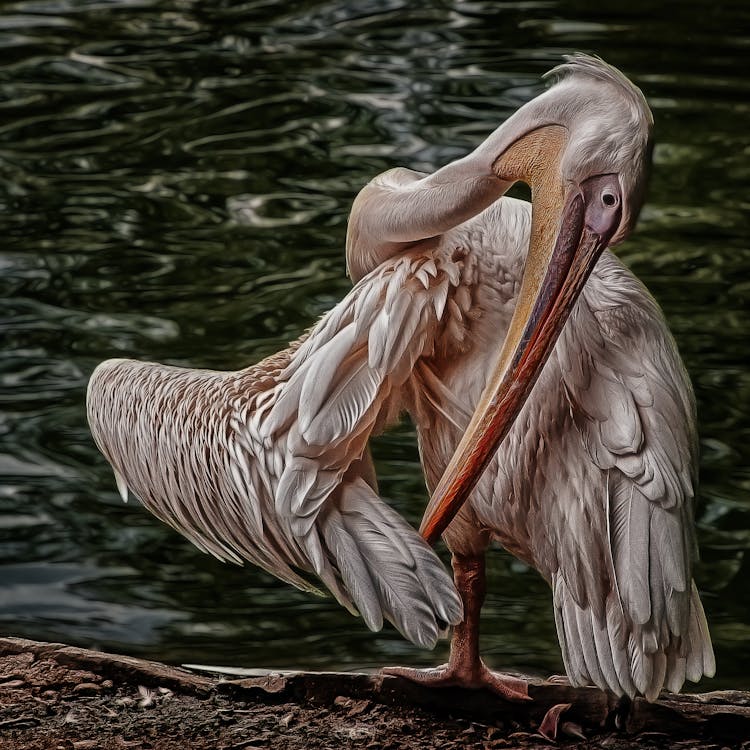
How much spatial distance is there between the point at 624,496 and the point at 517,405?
0.90 feet

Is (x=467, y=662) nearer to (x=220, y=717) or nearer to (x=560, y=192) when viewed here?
(x=220, y=717)

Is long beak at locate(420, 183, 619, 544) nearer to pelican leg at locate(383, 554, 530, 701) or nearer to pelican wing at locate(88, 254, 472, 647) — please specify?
pelican wing at locate(88, 254, 472, 647)

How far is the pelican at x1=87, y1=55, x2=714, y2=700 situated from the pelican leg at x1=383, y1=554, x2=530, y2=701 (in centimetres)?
30

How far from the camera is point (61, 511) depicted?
5.36 metres

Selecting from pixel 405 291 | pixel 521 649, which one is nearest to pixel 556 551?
pixel 405 291

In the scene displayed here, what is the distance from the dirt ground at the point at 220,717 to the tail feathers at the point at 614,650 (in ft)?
1.07

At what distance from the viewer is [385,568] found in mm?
3211

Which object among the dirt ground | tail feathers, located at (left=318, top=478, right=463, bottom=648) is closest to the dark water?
the dirt ground

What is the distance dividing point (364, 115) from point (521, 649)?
15.0 ft

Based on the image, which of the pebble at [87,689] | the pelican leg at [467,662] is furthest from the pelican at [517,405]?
the pebble at [87,689]

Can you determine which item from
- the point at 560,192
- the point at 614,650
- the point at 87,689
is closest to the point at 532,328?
the point at 560,192

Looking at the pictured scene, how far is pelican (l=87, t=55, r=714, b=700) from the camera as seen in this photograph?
10.0 ft

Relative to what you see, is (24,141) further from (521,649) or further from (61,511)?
(521,649)

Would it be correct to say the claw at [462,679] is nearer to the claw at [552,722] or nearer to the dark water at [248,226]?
the claw at [552,722]
